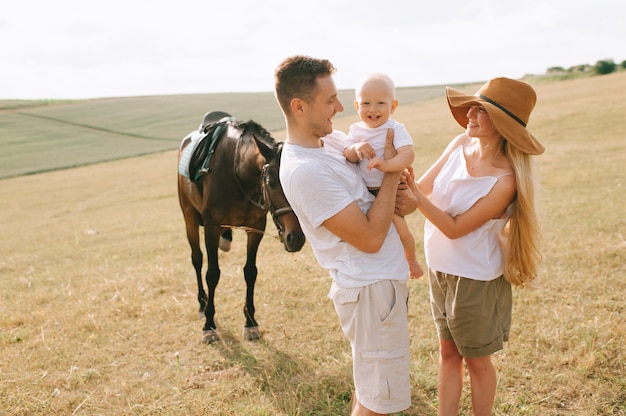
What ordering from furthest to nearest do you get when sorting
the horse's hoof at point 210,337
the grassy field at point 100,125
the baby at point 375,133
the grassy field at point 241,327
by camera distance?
the grassy field at point 100,125, the horse's hoof at point 210,337, the grassy field at point 241,327, the baby at point 375,133

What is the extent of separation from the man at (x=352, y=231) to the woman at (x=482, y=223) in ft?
1.07

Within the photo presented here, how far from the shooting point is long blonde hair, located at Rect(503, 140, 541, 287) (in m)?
2.59

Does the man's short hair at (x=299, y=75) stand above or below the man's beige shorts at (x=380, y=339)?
above

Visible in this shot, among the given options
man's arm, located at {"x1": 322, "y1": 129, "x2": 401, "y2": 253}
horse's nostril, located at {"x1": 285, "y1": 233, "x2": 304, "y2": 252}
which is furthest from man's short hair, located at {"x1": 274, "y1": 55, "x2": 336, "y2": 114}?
horse's nostril, located at {"x1": 285, "y1": 233, "x2": 304, "y2": 252}

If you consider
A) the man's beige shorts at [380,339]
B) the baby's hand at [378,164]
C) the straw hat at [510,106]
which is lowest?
the man's beige shorts at [380,339]

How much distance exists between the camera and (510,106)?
261 centimetres

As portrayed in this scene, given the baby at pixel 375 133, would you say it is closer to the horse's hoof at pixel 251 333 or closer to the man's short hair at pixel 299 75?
the man's short hair at pixel 299 75

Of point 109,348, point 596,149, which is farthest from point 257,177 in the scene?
point 596,149

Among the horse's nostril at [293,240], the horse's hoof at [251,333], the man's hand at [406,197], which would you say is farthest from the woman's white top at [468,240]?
the horse's hoof at [251,333]

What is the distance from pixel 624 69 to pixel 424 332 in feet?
175

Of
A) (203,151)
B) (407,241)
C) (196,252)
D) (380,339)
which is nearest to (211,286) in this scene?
(196,252)

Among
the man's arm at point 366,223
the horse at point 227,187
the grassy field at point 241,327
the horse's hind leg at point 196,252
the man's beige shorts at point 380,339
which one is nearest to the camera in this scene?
the man's arm at point 366,223

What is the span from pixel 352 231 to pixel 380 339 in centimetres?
59

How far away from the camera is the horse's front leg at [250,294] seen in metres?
5.00
